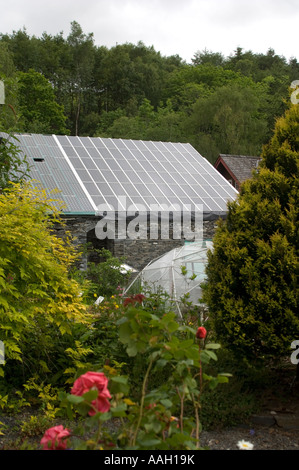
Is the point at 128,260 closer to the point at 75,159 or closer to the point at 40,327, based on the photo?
the point at 75,159

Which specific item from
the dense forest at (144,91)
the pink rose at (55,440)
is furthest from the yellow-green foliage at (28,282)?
the dense forest at (144,91)

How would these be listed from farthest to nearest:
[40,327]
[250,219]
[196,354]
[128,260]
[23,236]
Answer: [128,260] < [40,327] < [250,219] < [23,236] < [196,354]

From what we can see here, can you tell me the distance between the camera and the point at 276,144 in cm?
557

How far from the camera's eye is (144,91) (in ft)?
169

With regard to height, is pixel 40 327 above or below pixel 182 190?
below

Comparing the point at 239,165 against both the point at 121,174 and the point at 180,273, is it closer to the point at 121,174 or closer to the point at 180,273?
the point at 121,174

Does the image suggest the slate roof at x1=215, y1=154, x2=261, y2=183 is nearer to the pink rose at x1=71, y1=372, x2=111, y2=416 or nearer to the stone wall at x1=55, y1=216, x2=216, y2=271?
the stone wall at x1=55, y1=216, x2=216, y2=271

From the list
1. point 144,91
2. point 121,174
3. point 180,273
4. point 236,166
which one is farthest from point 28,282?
point 144,91

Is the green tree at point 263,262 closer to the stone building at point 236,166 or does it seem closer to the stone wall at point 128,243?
the stone wall at point 128,243

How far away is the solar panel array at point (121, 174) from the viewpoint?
17.8m

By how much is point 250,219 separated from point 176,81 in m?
48.2

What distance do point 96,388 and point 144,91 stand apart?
A: 51582 millimetres

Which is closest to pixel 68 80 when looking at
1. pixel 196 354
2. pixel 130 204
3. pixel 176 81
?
pixel 176 81

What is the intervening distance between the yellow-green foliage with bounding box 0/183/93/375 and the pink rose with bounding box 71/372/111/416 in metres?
2.27
